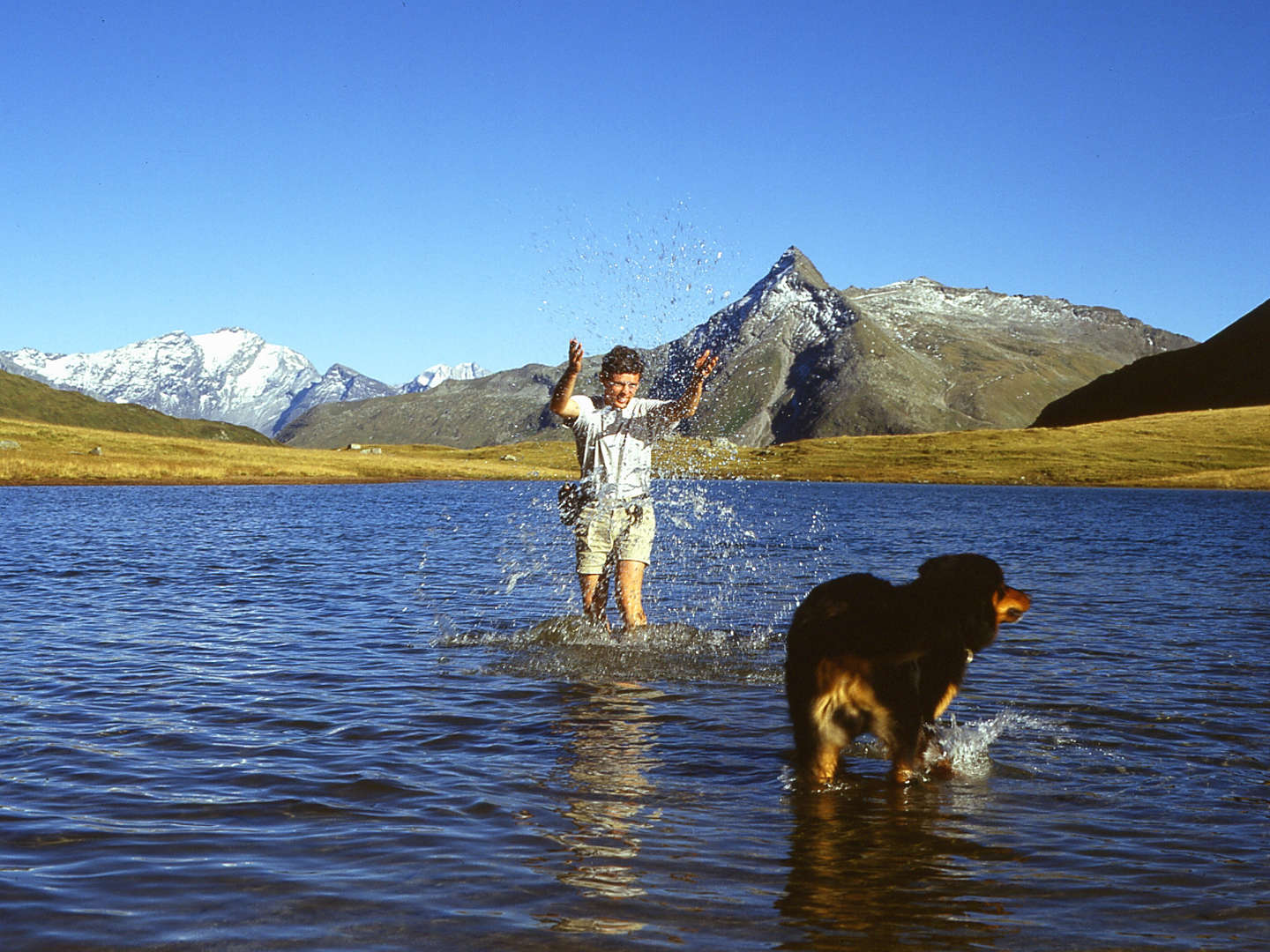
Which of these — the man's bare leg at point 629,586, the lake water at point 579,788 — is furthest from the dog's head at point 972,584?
the man's bare leg at point 629,586

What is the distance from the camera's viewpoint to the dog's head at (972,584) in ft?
21.8

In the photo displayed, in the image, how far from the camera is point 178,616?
15273 millimetres

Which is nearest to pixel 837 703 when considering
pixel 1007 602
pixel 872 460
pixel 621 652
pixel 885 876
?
pixel 885 876

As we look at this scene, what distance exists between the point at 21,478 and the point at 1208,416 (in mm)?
117570

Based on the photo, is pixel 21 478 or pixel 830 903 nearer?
pixel 830 903

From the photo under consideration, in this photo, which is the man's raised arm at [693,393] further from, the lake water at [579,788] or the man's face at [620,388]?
the lake water at [579,788]

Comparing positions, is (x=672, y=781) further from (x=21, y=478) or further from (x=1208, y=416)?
(x=1208, y=416)

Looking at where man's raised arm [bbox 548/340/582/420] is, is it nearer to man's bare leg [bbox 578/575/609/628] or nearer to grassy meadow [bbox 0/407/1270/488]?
man's bare leg [bbox 578/575/609/628]

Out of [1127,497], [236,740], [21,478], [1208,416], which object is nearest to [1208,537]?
[236,740]

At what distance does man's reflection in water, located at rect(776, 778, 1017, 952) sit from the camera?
485 centimetres

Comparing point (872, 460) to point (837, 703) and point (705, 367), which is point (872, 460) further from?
point (837, 703)

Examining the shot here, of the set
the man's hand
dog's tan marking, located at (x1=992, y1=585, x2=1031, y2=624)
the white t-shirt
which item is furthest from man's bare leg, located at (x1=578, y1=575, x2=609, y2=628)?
dog's tan marking, located at (x1=992, y1=585, x2=1031, y2=624)

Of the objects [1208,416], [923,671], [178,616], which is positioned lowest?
[178,616]

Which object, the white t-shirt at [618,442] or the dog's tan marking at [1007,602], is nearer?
the dog's tan marking at [1007,602]
